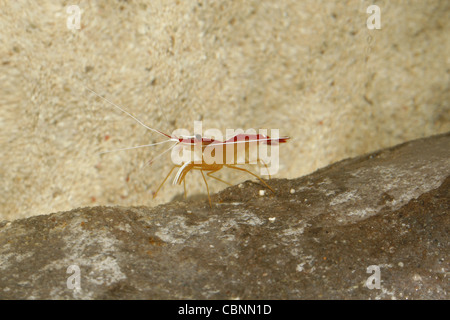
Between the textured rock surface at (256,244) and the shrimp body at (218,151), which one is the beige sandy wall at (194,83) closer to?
the textured rock surface at (256,244)

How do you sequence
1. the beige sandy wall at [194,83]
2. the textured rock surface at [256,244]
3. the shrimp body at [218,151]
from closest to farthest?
1. the textured rock surface at [256,244]
2. the shrimp body at [218,151]
3. the beige sandy wall at [194,83]

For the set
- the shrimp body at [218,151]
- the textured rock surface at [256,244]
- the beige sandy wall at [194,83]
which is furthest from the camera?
the beige sandy wall at [194,83]

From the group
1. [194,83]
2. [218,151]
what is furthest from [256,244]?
[194,83]

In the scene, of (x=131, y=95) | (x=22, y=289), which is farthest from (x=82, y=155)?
(x=22, y=289)

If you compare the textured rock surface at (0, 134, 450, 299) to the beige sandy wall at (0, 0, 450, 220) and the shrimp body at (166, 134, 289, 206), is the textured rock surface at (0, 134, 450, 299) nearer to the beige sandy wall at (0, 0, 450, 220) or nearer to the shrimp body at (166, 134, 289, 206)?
the shrimp body at (166, 134, 289, 206)

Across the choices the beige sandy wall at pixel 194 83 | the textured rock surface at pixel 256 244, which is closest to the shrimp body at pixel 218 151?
the textured rock surface at pixel 256 244

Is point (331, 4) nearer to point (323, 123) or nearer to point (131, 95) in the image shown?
point (323, 123)

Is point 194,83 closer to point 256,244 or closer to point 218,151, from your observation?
point 218,151
